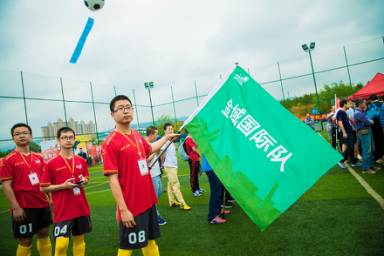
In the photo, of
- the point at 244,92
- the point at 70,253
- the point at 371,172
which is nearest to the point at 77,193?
the point at 70,253

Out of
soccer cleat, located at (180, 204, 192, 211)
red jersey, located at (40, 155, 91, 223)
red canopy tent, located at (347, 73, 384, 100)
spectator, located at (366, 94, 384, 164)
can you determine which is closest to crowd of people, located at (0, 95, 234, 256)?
red jersey, located at (40, 155, 91, 223)

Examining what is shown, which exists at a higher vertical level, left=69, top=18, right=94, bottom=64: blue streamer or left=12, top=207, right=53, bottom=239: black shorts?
left=69, top=18, right=94, bottom=64: blue streamer

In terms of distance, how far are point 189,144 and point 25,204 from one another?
3.32m

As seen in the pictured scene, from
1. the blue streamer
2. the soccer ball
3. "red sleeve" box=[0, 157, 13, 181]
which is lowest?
"red sleeve" box=[0, 157, 13, 181]

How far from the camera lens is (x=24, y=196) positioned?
10.5 feet

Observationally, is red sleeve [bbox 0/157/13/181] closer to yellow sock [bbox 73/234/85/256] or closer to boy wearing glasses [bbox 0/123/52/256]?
boy wearing glasses [bbox 0/123/52/256]

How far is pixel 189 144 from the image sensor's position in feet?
18.1

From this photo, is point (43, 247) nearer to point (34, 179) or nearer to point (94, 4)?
point (34, 179)

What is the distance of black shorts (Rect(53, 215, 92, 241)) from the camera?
2.76 meters

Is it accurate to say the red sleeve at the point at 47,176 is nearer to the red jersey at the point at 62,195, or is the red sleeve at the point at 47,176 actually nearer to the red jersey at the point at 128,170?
the red jersey at the point at 62,195

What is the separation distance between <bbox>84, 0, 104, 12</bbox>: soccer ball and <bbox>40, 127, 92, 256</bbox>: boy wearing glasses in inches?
194

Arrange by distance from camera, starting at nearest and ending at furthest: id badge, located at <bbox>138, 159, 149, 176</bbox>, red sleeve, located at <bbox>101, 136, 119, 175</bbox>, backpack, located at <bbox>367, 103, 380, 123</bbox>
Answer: red sleeve, located at <bbox>101, 136, 119, 175</bbox>, id badge, located at <bbox>138, 159, 149, 176</bbox>, backpack, located at <bbox>367, 103, 380, 123</bbox>

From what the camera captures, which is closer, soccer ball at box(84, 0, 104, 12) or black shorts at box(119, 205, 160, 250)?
black shorts at box(119, 205, 160, 250)

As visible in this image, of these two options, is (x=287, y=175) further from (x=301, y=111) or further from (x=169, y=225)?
(x=301, y=111)
